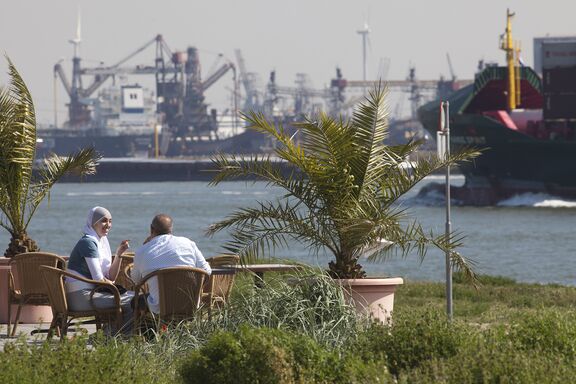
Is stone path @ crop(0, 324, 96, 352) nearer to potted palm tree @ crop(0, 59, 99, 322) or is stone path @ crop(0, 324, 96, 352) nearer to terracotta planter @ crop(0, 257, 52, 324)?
terracotta planter @ crop(0, 257, 52, 324)

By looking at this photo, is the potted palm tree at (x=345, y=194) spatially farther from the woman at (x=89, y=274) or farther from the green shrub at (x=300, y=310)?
the woman at (x=89, y=274)

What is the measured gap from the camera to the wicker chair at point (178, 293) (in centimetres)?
915

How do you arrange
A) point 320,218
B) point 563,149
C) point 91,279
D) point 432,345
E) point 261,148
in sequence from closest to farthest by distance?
point 432,345 → point 91,279 → point 320,218 → point 563,149 → point 261,148

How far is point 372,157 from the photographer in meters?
10.4

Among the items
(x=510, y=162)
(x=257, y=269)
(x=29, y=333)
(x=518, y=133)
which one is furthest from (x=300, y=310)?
(x=510, y=162)

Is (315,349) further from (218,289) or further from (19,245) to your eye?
(19,245)

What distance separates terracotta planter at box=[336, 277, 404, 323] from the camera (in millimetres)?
9766

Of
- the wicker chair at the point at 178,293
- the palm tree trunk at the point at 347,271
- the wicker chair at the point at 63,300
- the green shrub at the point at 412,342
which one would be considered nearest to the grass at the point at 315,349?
the green shrub at the point at 412,342

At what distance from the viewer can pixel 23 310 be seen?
454 inches

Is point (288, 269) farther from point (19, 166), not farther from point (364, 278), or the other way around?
point (19, 166)

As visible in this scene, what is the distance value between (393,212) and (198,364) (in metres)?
3.59

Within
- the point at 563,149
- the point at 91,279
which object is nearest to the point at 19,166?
the point at 91,279

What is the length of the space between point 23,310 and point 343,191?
3025 millimetres

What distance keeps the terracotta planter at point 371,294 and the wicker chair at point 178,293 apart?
1.10 metres
